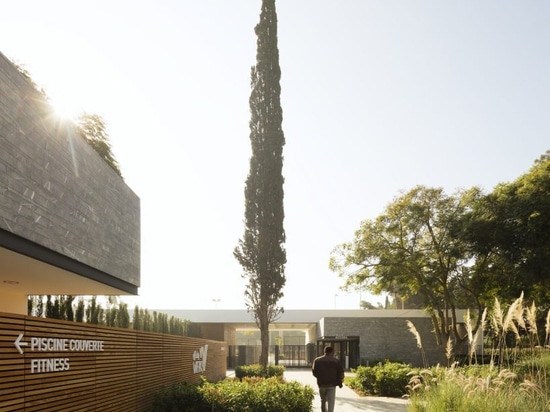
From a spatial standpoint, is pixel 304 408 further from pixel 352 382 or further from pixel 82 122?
pixel 352 382

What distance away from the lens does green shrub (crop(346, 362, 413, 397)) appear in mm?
21422

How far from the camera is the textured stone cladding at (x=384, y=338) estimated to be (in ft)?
128

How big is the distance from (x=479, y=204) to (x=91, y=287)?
19.6 metres

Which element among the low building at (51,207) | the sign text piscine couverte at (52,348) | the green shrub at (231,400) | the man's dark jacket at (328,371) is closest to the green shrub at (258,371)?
the green shrub at (231,400)

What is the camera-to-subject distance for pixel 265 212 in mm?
27375

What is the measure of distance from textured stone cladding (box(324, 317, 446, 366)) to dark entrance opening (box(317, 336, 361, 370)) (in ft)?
1.23

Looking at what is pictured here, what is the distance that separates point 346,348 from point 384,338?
98.2 inches

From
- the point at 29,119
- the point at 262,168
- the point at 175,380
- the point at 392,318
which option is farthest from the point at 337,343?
the point at 29,119

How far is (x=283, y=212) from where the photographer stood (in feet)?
90.9

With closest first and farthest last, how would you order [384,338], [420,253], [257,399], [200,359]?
[257,399] < [200,359] < [420,253] < [384,338]

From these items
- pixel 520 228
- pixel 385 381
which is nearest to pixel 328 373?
pixel 385 381

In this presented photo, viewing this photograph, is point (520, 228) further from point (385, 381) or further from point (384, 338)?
point (384, 338)

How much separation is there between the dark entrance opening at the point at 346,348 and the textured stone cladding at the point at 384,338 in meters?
0.37

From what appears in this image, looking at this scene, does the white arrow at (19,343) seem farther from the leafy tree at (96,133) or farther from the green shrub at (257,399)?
the leafy tree at (96,133)
